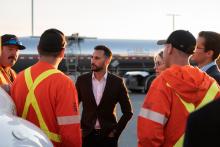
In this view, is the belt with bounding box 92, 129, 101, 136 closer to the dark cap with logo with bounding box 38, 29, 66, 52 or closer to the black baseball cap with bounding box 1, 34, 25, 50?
the black baseball cap with bounding box 1, 34, 25, 50

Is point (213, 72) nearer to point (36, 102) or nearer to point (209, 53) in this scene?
point (209, 53)

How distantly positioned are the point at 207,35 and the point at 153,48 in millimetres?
29396

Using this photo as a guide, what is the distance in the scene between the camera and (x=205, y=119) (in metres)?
1.26

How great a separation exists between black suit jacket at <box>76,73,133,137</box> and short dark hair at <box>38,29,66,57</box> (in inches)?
70.6

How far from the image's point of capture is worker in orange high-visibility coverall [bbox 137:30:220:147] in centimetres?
353

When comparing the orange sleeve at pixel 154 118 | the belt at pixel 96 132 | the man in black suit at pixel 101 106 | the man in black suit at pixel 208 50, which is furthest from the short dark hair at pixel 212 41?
the belt at pixel 96 132

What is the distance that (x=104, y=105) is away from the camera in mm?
5633

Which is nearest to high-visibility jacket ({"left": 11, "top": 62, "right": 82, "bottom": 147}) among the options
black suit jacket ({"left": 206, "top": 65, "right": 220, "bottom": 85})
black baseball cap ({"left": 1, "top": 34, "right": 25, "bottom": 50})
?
black baseball cap ({"left": 1, "top": 34, "right": 25, "bottom": 50})

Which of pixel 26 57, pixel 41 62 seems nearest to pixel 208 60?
pixel 41 62

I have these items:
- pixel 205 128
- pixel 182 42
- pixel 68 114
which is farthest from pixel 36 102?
pixel 205 128

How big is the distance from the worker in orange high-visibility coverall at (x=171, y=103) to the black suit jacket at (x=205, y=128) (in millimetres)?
2239

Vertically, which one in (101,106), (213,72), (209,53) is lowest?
(101,106)

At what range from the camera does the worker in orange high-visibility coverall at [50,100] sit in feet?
12.1

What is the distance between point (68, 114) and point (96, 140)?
1.94 meters
